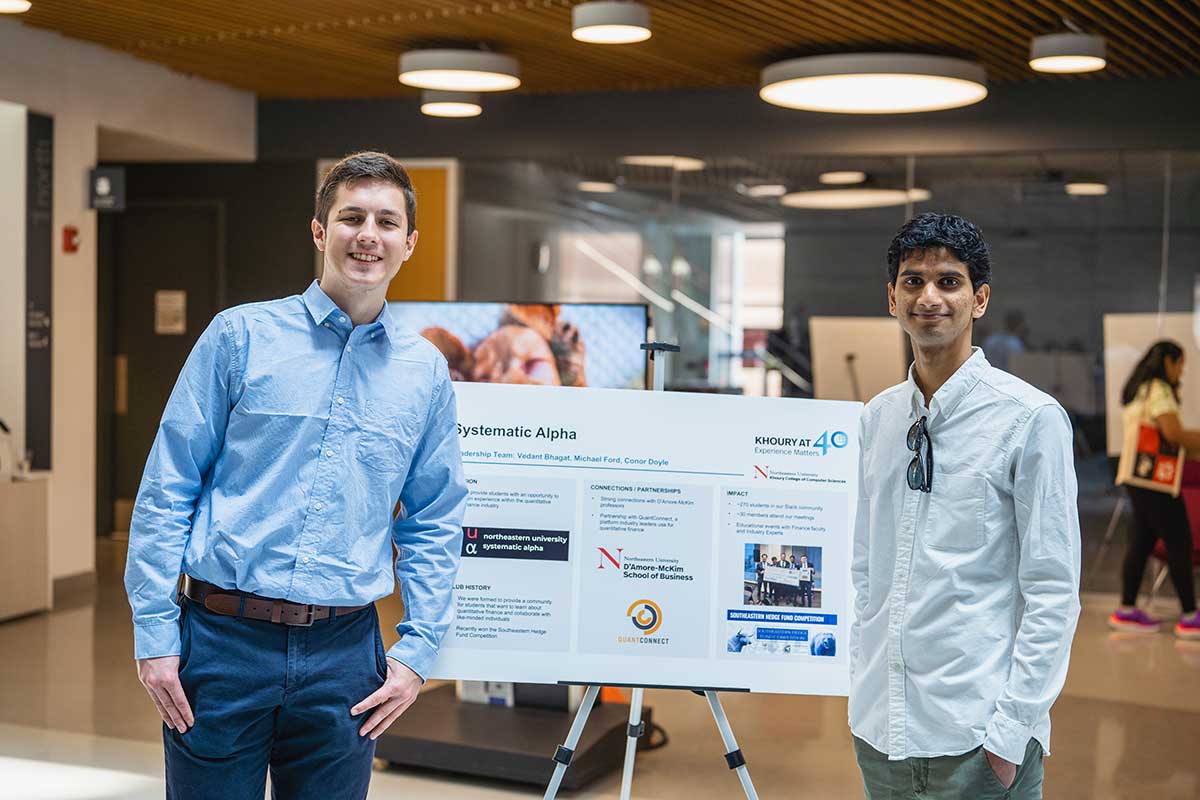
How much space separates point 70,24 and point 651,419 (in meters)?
6.02

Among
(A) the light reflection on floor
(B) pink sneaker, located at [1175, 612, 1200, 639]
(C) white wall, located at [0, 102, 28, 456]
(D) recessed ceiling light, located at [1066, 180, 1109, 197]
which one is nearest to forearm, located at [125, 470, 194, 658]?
(A) the light reflection on floor

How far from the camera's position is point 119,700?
19.9ft

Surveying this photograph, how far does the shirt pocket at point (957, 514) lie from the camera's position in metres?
2.43

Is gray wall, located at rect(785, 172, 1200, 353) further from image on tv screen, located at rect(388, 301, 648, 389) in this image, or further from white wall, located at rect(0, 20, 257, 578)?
white wall, located at rect(0, 20, 257, 578)

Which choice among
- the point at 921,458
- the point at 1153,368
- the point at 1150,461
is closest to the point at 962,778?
the point at 921,458

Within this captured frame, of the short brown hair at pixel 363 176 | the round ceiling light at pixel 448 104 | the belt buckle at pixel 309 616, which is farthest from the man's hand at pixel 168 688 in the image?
the round ceiling light at pixel 448 104

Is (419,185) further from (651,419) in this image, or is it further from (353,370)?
(353,370)

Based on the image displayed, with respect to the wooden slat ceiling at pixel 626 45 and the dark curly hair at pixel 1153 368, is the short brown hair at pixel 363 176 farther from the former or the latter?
the dark curly hair at pixel 1153 368

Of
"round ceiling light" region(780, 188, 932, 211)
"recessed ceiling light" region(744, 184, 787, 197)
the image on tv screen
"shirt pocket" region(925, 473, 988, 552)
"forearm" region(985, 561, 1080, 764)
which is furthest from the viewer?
"recessed ceiling light" region(744, 184, 787, 197)

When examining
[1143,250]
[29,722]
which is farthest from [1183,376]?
[29,722]

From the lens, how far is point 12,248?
810 centimetres

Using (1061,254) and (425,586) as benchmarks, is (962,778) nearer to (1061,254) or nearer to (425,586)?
(425,586)

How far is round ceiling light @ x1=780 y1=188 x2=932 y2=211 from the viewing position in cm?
946

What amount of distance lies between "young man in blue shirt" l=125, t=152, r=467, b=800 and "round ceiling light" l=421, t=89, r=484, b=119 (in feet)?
22.4
